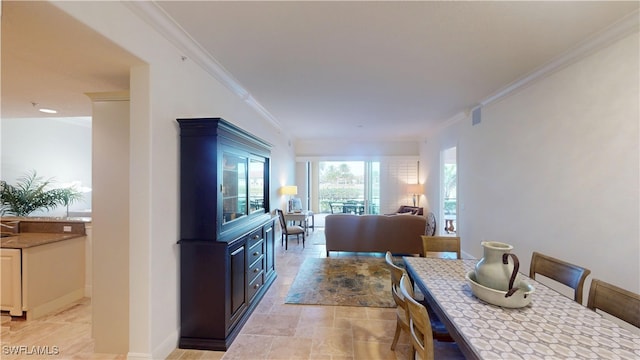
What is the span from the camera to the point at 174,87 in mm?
2250

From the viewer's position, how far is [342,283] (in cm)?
372

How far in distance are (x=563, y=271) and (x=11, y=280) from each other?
16.7ft

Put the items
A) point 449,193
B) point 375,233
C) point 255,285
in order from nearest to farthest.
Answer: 1. point 255,285
2. point 375,233
3. point 449,193

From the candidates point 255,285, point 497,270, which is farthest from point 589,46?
point 255,285

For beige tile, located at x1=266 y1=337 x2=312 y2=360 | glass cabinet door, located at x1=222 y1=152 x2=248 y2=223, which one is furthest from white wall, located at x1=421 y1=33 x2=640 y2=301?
glass cabinet door, located at x1=222 y1=152 x2=248 y2=223

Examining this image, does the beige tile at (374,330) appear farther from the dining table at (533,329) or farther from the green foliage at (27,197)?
the green foliage at (27,197)

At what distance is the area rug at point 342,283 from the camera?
318cm

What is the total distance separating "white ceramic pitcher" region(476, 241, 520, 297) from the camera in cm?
144

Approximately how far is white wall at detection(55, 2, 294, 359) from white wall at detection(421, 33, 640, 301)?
3848 millimetres

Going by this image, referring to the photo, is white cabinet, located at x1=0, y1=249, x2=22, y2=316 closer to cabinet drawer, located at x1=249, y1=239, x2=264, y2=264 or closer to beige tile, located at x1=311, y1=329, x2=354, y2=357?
cabinet drawer, located at x1=249, y1=239, x2=264, y2=264

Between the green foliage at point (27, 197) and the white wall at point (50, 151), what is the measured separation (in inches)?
8.2

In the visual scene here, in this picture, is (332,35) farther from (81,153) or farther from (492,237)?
(81,153)

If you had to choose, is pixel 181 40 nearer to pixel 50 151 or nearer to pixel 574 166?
pixel 574 166

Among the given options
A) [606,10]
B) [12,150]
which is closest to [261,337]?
[606,10]
